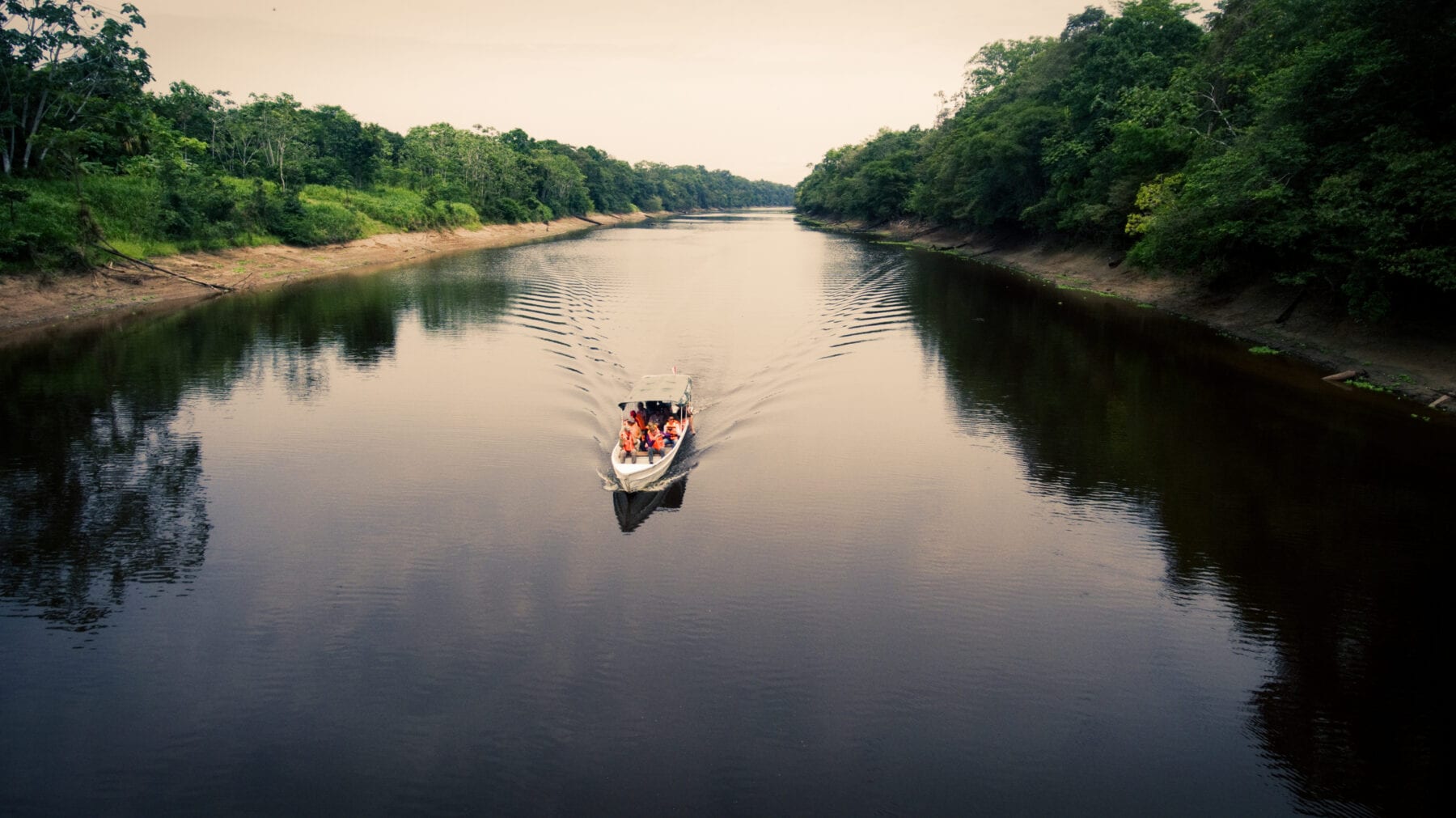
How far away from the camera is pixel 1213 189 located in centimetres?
2967

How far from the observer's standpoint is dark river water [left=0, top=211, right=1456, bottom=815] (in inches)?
362

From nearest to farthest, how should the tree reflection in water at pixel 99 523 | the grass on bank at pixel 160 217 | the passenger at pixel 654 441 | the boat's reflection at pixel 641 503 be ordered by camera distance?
the tree reflection in water at pixel 99 523
the boat's reflection at pixel 641 503
the passenger at pixel 654 441
the grass on bank at pixel 160 217

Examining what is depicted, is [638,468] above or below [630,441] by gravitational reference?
below

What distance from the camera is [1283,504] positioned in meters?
16.6

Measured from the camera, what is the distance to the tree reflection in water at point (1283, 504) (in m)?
9.97

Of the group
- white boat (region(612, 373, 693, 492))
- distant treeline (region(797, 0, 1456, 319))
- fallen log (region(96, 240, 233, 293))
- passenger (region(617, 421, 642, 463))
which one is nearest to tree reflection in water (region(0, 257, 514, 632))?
fallen log (region(96, 240, 233, 293))

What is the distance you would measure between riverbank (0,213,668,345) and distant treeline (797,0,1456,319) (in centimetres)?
4751

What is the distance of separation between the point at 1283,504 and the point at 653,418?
14642 millimetres

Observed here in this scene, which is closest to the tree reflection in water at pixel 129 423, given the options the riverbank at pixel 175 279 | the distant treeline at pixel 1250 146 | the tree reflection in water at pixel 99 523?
the tree reflection in water at pixel 99 523

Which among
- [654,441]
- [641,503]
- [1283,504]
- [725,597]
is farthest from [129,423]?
[1283,504]

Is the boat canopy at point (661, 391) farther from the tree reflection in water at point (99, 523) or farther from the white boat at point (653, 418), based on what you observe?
the tree reflection in water at point (99, 523)

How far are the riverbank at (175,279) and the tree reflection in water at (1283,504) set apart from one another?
38424 millimetres

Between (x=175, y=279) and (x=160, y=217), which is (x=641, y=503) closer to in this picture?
(x=175, y=279)

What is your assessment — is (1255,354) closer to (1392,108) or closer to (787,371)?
(1392,108)
